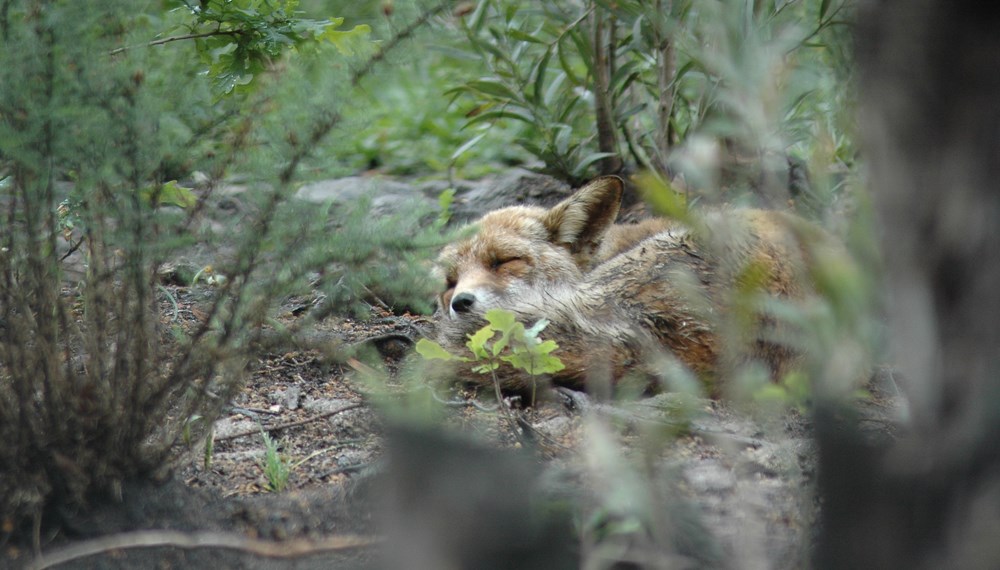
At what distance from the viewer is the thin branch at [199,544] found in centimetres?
193

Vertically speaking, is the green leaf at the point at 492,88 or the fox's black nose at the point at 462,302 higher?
the green leaf at the point at 492,88

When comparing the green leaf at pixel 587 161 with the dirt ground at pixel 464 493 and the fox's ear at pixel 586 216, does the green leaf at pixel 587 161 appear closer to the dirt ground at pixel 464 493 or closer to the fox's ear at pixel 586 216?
the fox's ear at pixel 586 216

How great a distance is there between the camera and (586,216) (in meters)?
5.24

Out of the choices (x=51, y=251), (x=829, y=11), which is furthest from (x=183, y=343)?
(x=829, y=11)

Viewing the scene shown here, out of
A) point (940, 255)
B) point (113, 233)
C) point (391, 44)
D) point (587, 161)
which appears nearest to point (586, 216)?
point (587, 161)

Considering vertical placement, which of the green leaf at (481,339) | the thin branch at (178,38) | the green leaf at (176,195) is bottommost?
the green leaf at (481,339)

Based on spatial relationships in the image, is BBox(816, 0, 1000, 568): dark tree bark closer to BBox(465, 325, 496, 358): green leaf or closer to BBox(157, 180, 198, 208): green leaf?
BBox(465, 325, 496, 358): green leaf

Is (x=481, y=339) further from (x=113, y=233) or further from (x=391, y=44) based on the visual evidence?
(x=113, y=233)

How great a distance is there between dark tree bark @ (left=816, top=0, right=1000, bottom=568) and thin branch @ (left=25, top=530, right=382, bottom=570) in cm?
115

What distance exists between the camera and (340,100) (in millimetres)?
2334

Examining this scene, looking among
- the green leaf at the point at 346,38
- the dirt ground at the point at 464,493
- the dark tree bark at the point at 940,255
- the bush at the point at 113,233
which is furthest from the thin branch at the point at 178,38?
the dark tree bark at the point at 940,255

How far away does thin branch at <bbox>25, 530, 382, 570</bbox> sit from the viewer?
1.93 meters

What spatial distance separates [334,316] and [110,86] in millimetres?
929

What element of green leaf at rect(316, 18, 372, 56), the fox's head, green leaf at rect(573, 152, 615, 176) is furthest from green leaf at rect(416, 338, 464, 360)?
green leaf at rect(573, 152, 615, 176)
